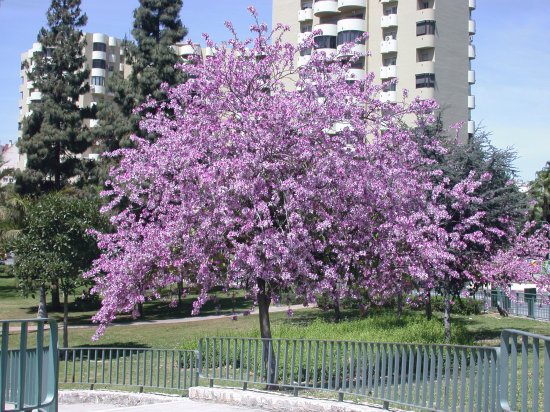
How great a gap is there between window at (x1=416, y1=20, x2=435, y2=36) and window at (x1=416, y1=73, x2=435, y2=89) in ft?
10.1

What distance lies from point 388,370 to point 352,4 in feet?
167

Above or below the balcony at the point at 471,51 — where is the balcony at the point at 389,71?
below

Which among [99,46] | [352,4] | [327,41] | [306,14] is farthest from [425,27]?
[99,46]

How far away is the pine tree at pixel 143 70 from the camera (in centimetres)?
3544

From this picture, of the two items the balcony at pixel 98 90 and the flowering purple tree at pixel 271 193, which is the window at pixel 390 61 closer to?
the balcony at pixel 98 90

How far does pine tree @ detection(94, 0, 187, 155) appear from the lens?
116 ft

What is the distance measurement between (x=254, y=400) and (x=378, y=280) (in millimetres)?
3988

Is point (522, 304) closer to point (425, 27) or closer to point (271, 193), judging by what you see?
point (271, 193)

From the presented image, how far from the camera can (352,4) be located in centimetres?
5719

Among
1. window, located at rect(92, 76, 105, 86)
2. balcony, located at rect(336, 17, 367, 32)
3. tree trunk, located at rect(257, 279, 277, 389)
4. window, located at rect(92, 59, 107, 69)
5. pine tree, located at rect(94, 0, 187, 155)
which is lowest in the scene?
Result: tree trunk, located at rect(257, 279, 277, 389)

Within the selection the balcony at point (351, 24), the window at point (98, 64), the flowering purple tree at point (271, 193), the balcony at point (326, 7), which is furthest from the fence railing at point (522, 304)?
the window at point (98, 64)

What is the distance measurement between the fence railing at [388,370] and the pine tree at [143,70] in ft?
79.2

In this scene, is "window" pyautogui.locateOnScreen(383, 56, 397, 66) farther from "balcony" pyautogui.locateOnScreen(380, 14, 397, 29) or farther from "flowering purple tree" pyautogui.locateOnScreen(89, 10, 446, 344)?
"flowering purple tree" pyautogui.locateOnScreen(89, 10, 446, 344)

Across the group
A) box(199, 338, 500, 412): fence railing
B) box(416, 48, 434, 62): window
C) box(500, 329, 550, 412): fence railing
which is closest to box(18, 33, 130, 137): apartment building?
box(416, 48, 434, 62): window
